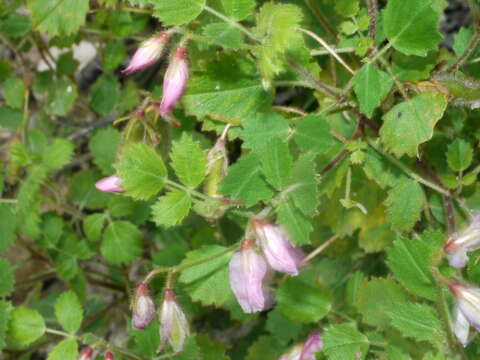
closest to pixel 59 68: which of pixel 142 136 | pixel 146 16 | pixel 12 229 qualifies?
pixel 146 16

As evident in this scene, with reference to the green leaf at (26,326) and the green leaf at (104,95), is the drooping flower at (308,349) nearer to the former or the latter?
the green leaf at (26,326)

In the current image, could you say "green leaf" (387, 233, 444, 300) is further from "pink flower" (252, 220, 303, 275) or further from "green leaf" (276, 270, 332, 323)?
"green leaf" (276, 270, 332, 323)

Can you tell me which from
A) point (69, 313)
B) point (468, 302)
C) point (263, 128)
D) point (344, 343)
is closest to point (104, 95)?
point (69, 313)

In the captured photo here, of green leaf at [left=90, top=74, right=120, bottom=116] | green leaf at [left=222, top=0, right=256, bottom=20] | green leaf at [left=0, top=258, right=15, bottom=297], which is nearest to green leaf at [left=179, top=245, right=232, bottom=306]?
green leaf at [left=222, top=0, right=256, bottom=20]

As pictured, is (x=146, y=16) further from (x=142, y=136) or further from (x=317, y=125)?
(x=317, y=125)

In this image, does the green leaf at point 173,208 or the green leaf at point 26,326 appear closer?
the green leaf at point 173,208

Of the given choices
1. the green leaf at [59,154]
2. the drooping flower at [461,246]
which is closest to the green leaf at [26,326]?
the green leaf at [59,154]

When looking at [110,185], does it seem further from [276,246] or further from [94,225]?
[94,225]
